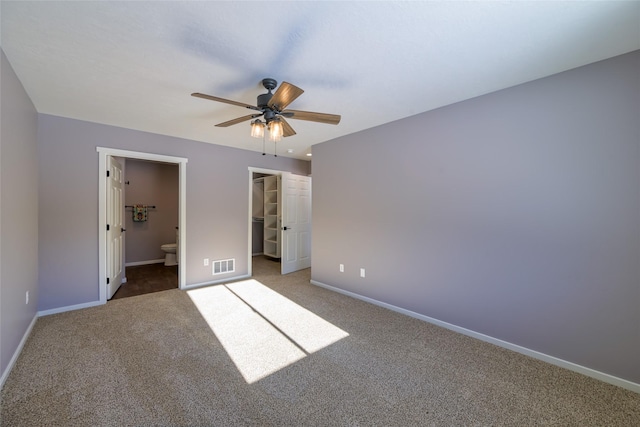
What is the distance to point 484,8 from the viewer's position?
4.94ft

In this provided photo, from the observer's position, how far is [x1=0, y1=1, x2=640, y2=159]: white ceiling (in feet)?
5.01

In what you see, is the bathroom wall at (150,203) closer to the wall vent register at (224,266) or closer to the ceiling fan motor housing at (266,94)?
the wall vent register at (224,266)

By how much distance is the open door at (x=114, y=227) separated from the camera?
3639mm

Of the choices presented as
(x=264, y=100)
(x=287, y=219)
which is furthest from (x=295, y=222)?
(x=264, y=100)

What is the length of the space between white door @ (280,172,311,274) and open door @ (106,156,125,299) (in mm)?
2635

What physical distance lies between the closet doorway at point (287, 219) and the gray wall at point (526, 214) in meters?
2.13

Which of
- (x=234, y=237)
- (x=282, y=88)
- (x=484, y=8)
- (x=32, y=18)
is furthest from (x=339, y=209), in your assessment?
(x=32, y=18)

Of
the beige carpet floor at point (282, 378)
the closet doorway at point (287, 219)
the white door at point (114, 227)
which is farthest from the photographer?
the closet doorway at point (287, 219)

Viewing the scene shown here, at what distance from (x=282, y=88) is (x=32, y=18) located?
1.53m

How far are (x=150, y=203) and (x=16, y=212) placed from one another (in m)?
4.12

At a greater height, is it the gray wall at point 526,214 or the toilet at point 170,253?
the gray wall at point 526,214

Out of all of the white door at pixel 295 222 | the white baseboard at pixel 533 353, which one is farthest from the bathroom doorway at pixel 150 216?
the white baseboard at pixel 533 353

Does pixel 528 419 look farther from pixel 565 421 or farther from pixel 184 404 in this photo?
pixel 184 404

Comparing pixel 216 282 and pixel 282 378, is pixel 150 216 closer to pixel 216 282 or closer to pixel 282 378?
pixel 216 282
